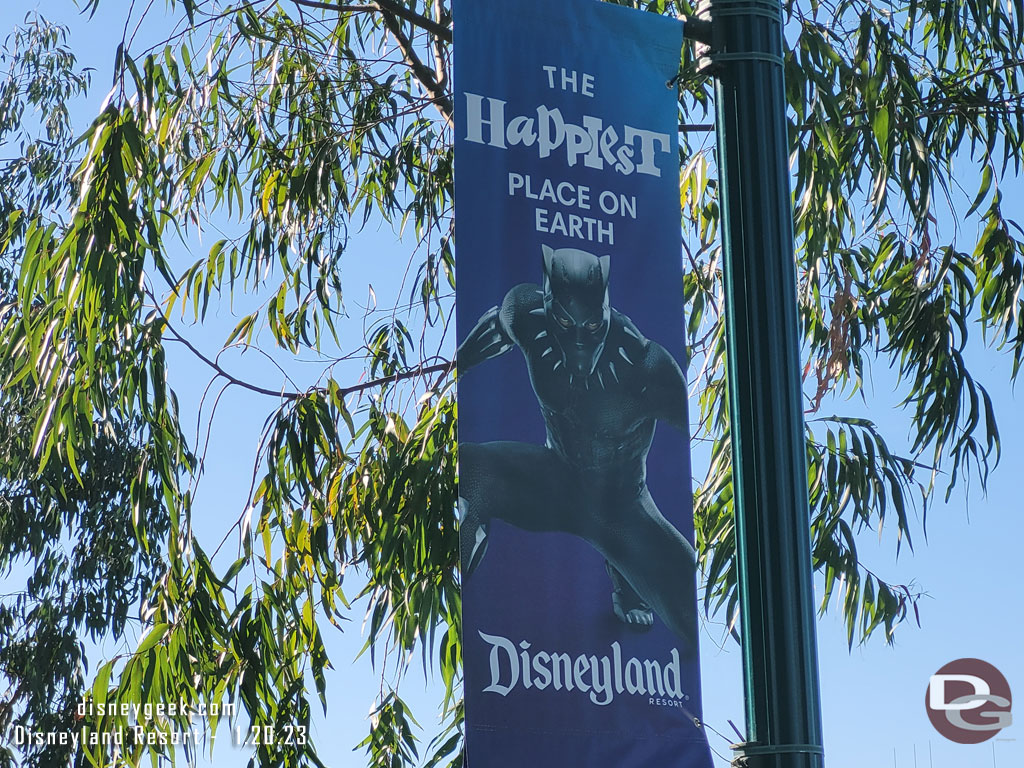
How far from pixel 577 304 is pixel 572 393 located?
6.0 inches

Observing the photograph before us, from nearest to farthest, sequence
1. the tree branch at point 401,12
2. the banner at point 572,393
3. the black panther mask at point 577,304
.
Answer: the banner at point 572,393
the black panther mask at point 577,304
the tree branch at point 401,12

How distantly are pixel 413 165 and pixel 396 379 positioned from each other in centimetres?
106

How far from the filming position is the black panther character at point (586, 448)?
7.11 feet

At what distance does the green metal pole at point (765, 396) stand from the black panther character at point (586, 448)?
128 millimetres

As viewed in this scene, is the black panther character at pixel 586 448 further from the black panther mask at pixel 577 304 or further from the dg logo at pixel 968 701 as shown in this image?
the dg logo at pixel 968 701

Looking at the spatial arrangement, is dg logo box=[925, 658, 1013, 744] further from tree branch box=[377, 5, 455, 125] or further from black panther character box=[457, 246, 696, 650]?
black panther character box=[457, 246, 696, 650]

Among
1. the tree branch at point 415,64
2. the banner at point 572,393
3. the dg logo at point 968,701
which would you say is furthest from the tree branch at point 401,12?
the dg logo at point 968,701

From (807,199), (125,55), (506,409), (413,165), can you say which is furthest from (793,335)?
(413,165)

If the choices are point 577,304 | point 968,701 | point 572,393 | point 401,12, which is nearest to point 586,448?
point 572,393

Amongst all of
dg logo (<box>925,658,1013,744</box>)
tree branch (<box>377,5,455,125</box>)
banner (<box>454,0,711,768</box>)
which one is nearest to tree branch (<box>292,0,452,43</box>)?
tree branch (<box>377,5,455,125</box>)

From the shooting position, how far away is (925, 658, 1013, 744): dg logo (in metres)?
7.56

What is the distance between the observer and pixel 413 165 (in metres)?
5.39

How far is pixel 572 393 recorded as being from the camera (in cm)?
225

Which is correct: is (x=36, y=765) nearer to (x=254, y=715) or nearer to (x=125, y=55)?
(x=254, y=715)
